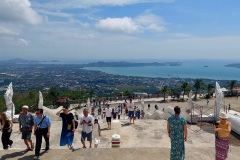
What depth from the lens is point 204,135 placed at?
14.4 metres

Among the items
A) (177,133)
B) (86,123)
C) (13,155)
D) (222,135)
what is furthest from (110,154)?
(222,135)

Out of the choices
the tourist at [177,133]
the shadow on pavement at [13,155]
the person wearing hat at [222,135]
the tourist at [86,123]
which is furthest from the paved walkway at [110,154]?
the tourist at [177,133]

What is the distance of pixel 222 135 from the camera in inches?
263

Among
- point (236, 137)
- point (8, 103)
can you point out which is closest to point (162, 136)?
point (236, 137)

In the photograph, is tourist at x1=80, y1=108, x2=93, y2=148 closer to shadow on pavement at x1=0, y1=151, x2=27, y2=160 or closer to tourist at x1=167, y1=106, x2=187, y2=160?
shadow on pavement at x1=0, y1=151, x2=27, y2=160

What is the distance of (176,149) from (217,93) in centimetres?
1333

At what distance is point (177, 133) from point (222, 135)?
3.87 feet

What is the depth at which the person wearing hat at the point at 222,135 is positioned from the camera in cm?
662

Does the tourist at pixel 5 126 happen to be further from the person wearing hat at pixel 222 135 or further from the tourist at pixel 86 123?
the person wearing hat at pixel 222 135

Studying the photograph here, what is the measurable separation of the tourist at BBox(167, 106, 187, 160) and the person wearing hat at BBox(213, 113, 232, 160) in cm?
90

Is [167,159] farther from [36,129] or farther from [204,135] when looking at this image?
[204,135]

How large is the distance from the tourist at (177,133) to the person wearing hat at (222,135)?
899mm

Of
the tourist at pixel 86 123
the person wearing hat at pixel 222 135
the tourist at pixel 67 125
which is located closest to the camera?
the person wearing hat at pixel 222 135

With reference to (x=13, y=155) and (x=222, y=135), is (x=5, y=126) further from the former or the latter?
(x=222, y=135)
